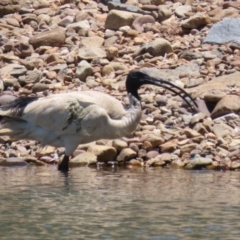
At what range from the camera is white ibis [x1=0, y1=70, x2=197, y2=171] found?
1296cm

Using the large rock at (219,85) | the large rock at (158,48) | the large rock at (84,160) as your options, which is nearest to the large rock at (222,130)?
the large rock at (219,85)

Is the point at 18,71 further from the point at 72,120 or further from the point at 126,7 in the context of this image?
the point at 72,120

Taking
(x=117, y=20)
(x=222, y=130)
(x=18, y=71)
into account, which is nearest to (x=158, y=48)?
(x=117, y=20)

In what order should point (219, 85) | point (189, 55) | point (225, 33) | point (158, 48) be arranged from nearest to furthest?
point (219, 85) → point (189, 55) → point (158, 48) → point (225, 33)

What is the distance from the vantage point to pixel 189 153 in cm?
1402

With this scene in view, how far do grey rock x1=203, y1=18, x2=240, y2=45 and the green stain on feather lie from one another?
5.74 m

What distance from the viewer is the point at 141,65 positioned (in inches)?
687

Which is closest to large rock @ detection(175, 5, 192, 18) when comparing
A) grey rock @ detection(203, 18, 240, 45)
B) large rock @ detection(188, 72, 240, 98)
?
grey rock @ detection(203, 18, 240, 45)

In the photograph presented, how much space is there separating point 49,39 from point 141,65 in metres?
2.18

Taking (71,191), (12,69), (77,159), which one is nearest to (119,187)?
(71,191)

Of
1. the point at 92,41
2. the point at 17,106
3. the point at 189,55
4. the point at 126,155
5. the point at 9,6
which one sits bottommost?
the point at 126,155

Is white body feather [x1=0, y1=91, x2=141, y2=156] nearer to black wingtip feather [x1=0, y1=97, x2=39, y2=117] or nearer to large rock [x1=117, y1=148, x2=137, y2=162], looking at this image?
black wingtip feather [x1=0, y1=97, x2=39, y2=117]

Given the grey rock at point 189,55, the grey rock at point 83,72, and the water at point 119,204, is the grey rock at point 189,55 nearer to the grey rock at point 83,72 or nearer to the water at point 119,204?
the grey rock at point 83,72

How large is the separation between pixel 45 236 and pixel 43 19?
12.0 m
